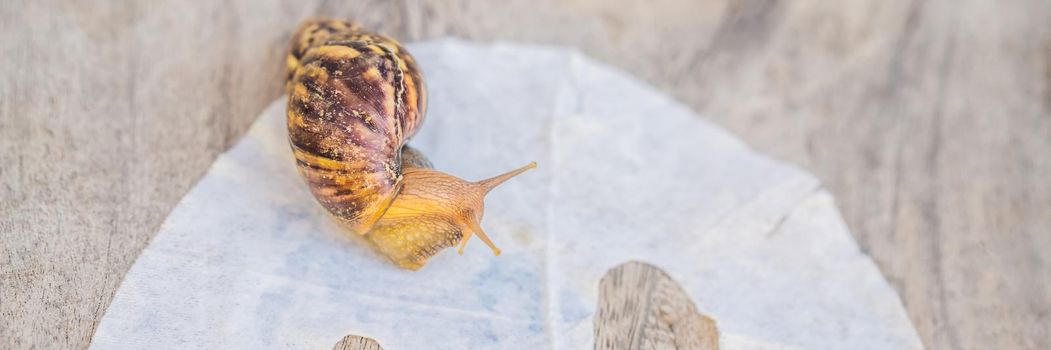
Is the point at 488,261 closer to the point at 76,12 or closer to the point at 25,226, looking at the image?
the point at 25,226

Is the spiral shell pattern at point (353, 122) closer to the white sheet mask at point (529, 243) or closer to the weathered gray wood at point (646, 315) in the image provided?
the white sheet mask at point (529, 243)

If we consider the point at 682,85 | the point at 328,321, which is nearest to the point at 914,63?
the point at 682,85

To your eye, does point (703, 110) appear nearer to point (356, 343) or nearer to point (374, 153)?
point (374, 153)

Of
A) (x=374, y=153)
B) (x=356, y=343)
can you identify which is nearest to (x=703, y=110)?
(x=374, y=153)

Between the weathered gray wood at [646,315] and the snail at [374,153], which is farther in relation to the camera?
the weathered gray wood at [646,315]

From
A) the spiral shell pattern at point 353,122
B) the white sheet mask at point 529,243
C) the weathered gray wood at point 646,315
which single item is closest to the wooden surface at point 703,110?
the white sheet mask at point 529,243
